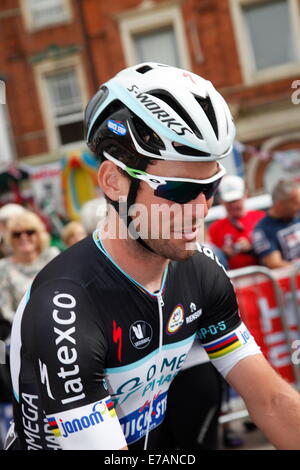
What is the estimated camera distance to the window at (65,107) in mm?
19406

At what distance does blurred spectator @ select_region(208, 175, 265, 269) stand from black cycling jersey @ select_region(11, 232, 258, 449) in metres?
3.61

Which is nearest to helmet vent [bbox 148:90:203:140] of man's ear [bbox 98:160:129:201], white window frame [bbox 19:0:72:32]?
man's ear [bbox 98:160:129:201]

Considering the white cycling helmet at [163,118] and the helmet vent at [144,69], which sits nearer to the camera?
the white cycling helmet at [163,118]

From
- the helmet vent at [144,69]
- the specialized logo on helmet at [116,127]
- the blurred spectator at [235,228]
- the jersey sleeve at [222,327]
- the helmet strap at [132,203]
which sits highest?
the helmet vent at [144,69]

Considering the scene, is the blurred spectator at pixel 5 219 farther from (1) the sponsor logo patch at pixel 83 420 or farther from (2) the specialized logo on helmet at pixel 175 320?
(1) the sponsor logo patch at pixel 83 420

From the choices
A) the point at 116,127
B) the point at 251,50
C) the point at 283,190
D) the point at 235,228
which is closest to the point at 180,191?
the point at 116,127

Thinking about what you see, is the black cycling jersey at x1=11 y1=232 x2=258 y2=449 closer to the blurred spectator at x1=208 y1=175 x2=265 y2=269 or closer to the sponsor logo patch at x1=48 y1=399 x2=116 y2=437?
the sponsor logo patch at x1=48 y1=399 x2=116 y2=437

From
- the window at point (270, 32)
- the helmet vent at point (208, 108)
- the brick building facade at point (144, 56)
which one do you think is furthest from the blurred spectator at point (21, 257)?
the window at point (270, 32)

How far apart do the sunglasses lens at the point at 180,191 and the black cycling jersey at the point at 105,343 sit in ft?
0.95

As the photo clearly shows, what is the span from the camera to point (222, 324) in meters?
2.13

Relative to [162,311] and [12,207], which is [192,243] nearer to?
[162,311]

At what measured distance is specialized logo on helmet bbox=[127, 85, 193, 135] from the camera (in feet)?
5.81

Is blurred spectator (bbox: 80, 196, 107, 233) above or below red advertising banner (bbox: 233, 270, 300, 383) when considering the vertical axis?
above

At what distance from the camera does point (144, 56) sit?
18406mm
